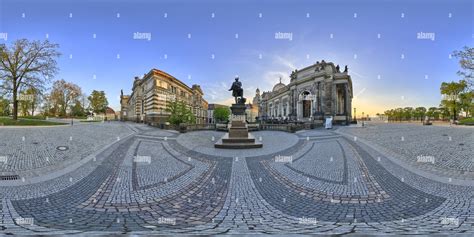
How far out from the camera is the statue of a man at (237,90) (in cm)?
1378

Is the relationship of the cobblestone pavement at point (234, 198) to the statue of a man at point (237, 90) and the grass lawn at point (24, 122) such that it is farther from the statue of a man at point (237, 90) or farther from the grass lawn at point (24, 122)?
the statue of a man at point (237, 90)

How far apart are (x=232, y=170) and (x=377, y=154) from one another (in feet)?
18.1

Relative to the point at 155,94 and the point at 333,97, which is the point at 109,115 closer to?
the point at 155,94

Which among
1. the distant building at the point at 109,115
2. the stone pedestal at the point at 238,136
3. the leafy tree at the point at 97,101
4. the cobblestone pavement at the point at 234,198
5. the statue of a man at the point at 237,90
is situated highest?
the statue of a man at the point at 237,90

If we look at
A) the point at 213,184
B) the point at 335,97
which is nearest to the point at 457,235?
the point at 213,184

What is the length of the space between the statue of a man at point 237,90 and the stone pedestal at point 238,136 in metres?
0.86

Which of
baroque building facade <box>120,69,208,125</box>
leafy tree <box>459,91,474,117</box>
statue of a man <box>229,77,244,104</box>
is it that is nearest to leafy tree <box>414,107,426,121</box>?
leafy tree <box>459,91,474,117</box>

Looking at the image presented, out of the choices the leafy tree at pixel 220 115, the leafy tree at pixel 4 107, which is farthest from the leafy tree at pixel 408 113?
the leafy tree at pixel 4 107

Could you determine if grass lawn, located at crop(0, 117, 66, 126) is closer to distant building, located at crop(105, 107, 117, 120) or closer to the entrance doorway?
distant building, located at crop(105, 107, 117, 120)

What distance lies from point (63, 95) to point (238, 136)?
9896 millimetres

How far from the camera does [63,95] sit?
1094 cm

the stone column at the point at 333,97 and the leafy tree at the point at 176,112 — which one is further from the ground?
the stone column at the point at 333,97

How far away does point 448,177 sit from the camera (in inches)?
212

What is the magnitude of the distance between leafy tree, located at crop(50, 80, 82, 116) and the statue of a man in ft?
28.1
